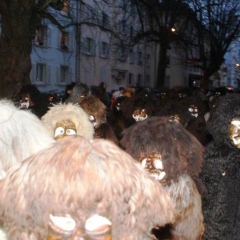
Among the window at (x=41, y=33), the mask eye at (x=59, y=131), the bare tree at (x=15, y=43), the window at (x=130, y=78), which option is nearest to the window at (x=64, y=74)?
the window at (x=130, y=78)

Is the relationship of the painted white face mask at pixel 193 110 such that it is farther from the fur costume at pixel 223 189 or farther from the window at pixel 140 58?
the window at pixel 140 58

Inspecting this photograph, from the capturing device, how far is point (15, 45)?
44.1 ft

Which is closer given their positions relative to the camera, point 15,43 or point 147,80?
point 15,43

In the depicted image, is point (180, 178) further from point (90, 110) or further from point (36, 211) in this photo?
point (90, 110)

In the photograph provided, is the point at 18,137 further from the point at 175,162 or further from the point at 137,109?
the point at 137,109

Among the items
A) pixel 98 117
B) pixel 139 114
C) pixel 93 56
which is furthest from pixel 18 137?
pixel 93 56

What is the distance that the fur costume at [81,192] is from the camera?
74.9 inches

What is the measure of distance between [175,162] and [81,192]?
2.09 metres

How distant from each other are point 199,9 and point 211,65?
226 inches

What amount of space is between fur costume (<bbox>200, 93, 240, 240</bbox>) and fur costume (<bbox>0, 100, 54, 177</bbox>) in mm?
2397

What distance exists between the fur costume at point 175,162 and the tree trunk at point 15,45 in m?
9.53

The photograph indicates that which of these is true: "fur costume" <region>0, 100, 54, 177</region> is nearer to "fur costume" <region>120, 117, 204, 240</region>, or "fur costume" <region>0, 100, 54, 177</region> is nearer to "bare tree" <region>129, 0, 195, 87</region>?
"fur costume" <region>120, 117, 204, 240</region>

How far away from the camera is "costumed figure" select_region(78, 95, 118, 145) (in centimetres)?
664

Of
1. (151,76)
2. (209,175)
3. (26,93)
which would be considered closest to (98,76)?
(151,76)
